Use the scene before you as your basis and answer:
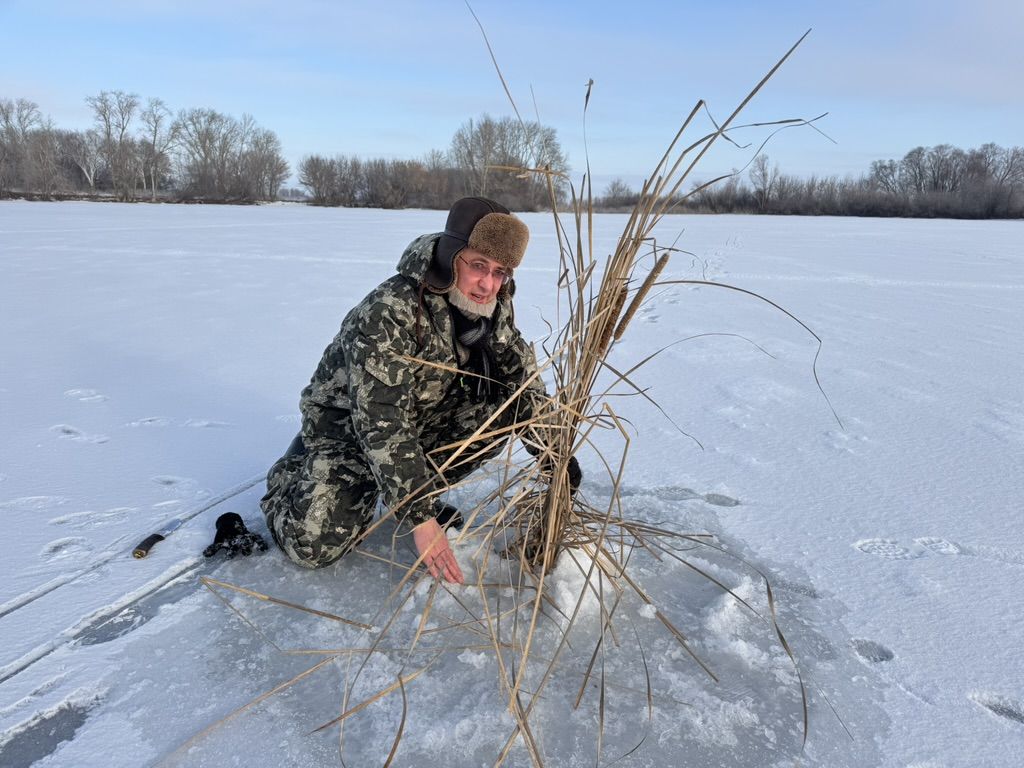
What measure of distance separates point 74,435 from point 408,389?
1574mm

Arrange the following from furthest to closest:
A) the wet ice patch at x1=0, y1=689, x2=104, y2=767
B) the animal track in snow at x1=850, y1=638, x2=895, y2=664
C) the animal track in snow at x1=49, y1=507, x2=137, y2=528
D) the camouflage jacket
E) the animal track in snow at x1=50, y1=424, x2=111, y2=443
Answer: the animal track in snow at x1=50, y1=424, x2=111, y2=443 < the animal track in snow at x1=49, y1=507, x2=137, y2=528 < the camouflage jacket < the animal track in snow at x1=850, y1=638, x2=895, y2=664 < the wet ice patch at x1=0, y1=689, x2=104, y2=767

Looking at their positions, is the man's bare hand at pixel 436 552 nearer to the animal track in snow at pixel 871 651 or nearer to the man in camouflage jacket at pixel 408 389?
the man in camouflage jacket at pixel 408 389

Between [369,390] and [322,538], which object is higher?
[369,390]

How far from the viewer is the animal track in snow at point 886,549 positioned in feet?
5.51

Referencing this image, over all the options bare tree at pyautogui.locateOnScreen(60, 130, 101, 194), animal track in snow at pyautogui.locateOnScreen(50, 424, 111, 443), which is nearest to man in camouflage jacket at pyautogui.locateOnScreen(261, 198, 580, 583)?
animal track in snow at pyautogui.locateOnScreen(50, 424, 111, 443)

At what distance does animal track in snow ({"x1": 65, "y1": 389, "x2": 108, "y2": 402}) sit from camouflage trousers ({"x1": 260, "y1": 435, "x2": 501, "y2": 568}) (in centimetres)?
148

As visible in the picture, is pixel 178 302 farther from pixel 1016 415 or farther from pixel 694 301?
pixel 1016 415

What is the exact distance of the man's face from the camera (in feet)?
5.34

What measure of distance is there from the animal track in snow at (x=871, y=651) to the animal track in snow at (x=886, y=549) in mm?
355

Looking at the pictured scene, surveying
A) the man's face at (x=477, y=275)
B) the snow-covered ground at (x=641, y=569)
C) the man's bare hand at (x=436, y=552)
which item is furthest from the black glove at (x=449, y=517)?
the man's face at (x=477, y=275)

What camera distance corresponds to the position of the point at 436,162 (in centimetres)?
3403

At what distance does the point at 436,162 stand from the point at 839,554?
114 feet

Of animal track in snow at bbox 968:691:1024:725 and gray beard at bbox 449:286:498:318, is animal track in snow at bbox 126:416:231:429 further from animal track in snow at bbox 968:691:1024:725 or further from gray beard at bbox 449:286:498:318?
animal track in snow at bbox 968:691:1024:725

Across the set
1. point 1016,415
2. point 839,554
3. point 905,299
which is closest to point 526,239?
point 839,554
